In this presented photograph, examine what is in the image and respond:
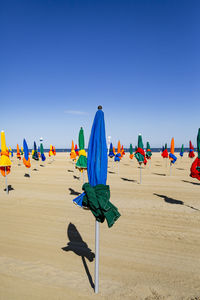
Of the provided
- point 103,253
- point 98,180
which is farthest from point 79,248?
point 98,180

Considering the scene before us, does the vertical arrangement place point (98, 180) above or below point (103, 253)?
above

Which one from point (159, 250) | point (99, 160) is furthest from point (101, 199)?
point (159, 250)

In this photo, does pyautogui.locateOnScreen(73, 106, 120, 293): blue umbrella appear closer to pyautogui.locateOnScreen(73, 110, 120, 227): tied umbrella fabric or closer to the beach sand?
pyautogui.locateOnScreen(73, 110, 120, 227): tied umbrella fabric

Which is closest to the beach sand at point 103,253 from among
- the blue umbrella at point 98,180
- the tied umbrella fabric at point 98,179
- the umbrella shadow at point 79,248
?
the umbrella shadow at point 79,248

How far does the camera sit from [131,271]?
430 cm

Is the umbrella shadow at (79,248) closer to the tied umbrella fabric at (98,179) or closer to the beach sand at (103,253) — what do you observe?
the beach sand at (103,253)

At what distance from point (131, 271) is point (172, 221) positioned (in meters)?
3.75

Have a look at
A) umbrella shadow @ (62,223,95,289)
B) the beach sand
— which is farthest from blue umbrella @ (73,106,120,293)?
umbrella shadow @ (62,223,95,289)

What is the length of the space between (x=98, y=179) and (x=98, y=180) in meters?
0.02

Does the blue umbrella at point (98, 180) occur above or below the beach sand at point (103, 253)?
above

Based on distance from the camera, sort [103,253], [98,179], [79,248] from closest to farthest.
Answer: [98,179] → [103,253] → [79,248]

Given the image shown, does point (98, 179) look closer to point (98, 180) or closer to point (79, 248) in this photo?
point (98, 180)

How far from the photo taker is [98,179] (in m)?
3.39

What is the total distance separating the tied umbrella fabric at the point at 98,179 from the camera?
3.25 metres
